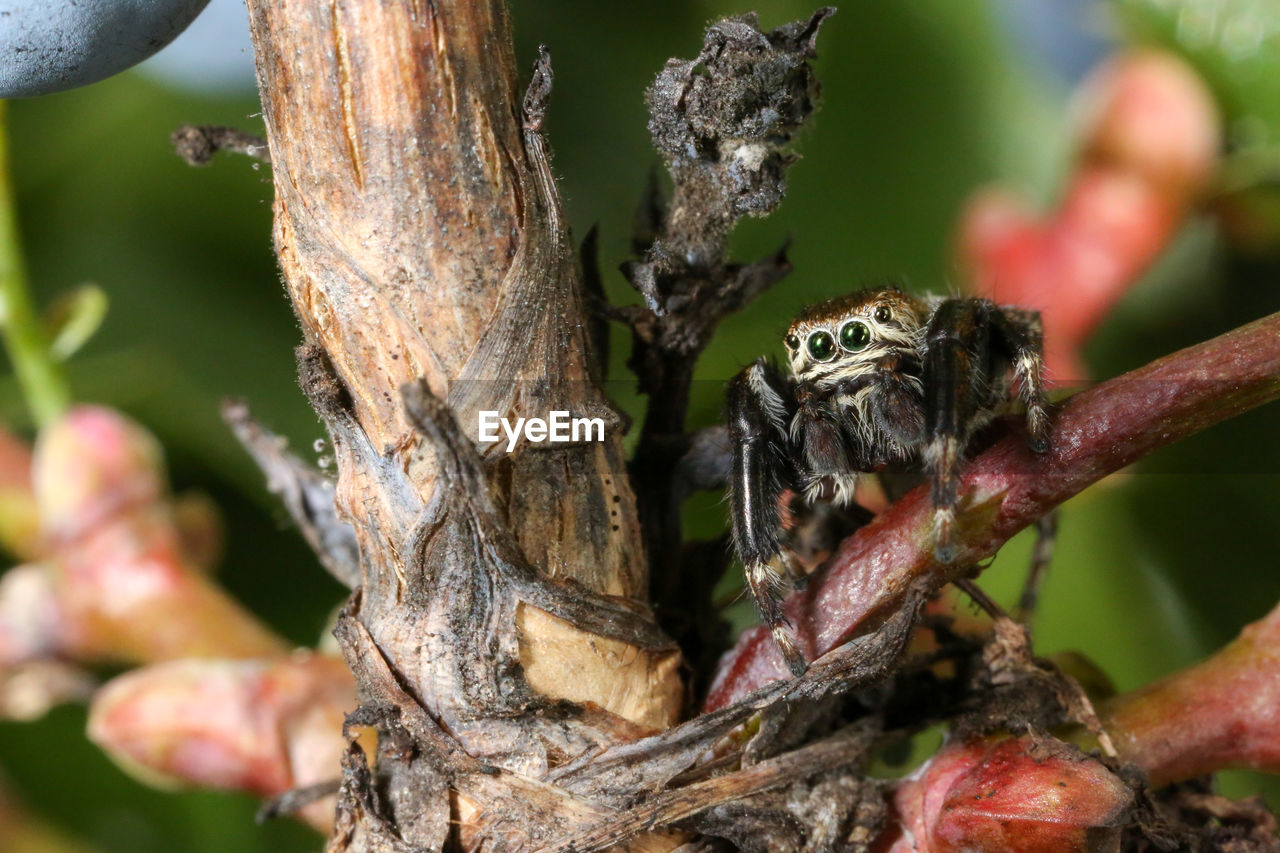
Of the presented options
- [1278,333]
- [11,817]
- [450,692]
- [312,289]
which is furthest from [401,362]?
[11,817]

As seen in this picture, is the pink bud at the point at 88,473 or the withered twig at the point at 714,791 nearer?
the withered twig at the point at 714,791

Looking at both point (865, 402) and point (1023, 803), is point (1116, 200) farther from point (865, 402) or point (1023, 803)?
point (1023, 803)

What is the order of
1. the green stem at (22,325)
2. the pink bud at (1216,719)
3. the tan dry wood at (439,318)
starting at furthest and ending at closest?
the green stem at (22,325)
the pink bud at (1216,719)
the tan dry wood at (439,318)

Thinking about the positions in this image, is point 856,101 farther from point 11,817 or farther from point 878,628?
point 11,817

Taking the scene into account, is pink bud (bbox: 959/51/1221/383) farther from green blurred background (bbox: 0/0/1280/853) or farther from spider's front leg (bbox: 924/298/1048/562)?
spider's front leg (bbox: 924/298/1048/562)

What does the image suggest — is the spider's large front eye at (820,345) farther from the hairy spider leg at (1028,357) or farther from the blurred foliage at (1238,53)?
the blurred foliage at (1238,53)

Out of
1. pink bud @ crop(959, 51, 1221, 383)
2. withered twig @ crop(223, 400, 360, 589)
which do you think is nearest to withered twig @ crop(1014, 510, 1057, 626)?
pink bud @ crop(959, 51, 1221, 383)

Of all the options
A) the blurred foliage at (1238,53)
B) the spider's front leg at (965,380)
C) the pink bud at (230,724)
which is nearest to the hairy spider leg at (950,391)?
the spider's front leg at (965,380)

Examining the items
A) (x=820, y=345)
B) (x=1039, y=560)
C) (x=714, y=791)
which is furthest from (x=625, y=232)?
(x=714, y=791)

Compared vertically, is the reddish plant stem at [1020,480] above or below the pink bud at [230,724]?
above

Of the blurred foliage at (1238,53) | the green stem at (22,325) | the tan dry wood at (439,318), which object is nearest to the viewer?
the tan dry wood at (439,318)
